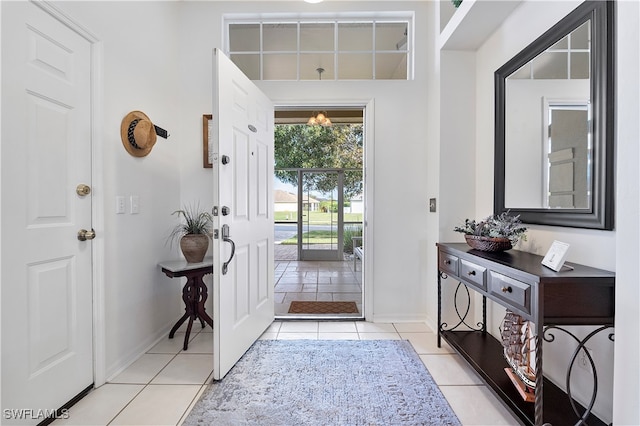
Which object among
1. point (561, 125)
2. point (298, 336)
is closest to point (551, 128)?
point (561, 125)

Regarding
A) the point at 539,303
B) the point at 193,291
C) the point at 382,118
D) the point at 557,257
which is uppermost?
the point at 382,118

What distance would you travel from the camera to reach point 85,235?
1.77 metres

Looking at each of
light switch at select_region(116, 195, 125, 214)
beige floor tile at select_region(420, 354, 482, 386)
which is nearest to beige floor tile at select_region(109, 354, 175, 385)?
light switch at select_region(116, 195, 125, 214)

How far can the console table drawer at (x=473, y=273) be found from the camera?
1693mm

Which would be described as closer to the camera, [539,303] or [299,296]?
[539,303]

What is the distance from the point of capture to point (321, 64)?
9.63ft

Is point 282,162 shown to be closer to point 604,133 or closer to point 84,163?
point 84,163

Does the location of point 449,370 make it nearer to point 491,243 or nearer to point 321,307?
point 491,243

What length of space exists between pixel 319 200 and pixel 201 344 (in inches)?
167

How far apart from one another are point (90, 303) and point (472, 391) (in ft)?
7.58

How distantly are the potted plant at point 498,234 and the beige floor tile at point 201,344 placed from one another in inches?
80.7

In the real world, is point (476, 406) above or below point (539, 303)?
below

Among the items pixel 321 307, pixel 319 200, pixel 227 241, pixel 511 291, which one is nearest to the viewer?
pixel 511 291

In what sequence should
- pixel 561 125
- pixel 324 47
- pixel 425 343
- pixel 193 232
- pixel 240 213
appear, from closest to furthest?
1. pixel 561 125
2. pixel 240 213
3. pixel 425 343
4. pixel 193 232
5. pixel 324 47
